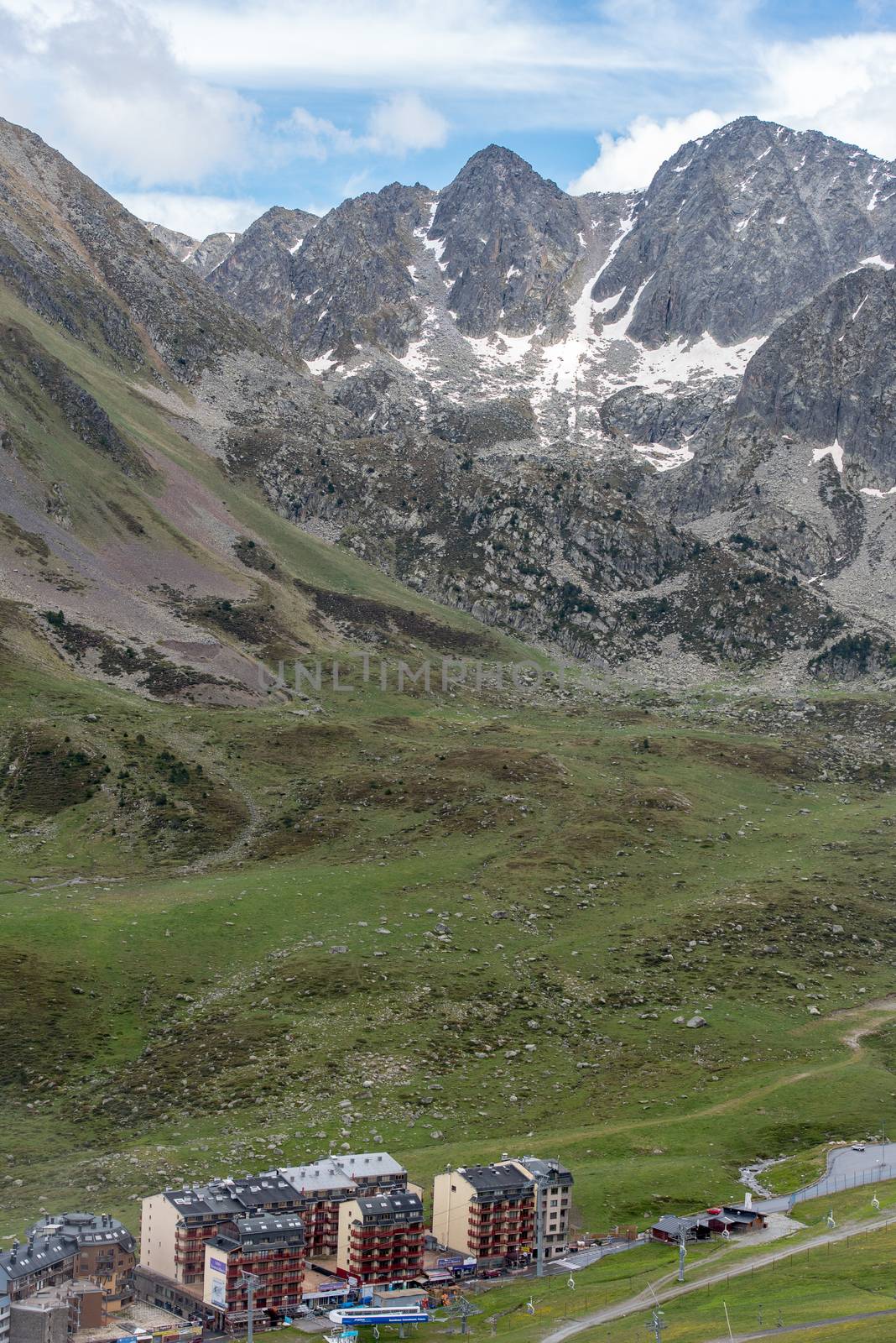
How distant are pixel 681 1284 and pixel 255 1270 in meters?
23.0

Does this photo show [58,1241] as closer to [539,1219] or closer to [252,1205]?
[252,1205]

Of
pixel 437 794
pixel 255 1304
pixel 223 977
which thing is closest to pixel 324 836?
pixel 437 794

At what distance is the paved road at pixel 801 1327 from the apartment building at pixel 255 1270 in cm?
2517

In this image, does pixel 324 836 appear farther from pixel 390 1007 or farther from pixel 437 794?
pixel 390 1007

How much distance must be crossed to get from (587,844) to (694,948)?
3318cm

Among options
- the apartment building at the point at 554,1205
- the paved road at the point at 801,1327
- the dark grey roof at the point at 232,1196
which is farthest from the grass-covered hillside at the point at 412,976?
the paved road at the point at 801,1327

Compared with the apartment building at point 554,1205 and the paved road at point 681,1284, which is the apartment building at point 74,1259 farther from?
the paved road at point 681,1284

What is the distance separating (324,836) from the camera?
180 metres

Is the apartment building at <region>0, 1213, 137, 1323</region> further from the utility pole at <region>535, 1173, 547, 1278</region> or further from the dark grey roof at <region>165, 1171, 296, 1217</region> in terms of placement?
the utility pole at <region>535, 1173, 547, 1278</region>

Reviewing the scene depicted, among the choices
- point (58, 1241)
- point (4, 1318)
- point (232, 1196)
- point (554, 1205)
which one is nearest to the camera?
point (4, 1318)

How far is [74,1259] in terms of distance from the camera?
76.7 meters

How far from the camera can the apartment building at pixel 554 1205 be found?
86.7 metres

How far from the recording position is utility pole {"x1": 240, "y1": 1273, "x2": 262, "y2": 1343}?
7250 centimetres

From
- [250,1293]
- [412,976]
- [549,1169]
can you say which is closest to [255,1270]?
[250,1293]
